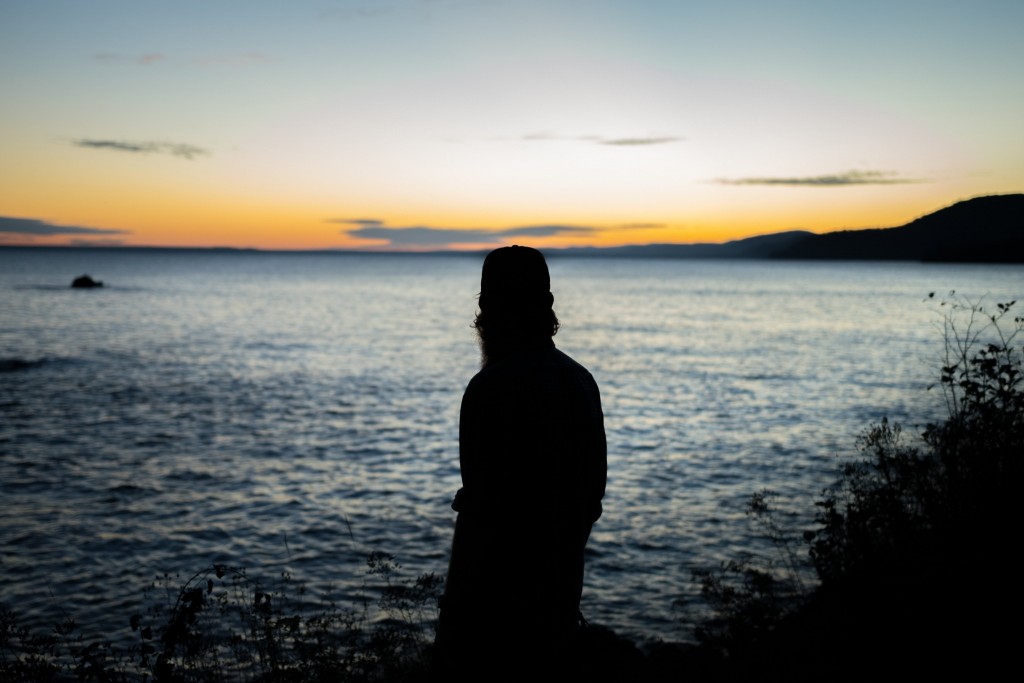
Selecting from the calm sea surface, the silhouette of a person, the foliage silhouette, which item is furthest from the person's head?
the foliage silhouette

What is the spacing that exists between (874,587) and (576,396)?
19.8ft

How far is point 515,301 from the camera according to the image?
3141 millimetres

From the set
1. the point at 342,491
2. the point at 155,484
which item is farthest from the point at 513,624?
the point at 155,484

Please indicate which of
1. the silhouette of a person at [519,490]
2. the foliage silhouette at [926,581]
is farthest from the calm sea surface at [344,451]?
the foliage silhouette at [926,581]

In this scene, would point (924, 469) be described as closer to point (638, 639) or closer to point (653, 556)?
point (638, 639)

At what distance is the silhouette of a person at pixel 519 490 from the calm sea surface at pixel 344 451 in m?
0.17

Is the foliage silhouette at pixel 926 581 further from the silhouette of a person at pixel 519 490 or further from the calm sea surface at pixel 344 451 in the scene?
the silhouette of a person at pixel 519 490

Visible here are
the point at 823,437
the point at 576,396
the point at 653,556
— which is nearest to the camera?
the point at 576,396

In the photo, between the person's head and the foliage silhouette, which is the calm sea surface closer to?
the person's head

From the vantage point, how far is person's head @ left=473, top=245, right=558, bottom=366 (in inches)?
124

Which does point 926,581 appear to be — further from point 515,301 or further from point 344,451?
point 344,451

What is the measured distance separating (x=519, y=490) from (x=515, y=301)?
2.68ft

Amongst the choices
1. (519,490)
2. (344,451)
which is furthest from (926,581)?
(344,451)

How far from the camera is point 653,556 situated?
→ 12.6 metres
